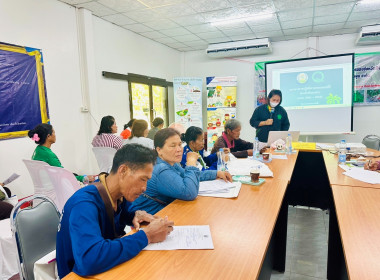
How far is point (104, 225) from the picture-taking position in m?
1.09

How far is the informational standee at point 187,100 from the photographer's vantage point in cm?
639

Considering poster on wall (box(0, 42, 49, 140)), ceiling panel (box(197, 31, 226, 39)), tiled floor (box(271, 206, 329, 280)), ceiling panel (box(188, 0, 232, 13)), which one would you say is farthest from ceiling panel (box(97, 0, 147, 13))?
tiled floor (box(271, 206, 329, 280))

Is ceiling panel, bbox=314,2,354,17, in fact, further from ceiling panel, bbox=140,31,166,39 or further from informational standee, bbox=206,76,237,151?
ceiling panel, bbox=140,31,166,39

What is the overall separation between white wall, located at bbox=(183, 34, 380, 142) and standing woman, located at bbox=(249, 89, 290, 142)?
2469mm

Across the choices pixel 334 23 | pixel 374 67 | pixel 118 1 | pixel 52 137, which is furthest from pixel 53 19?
pixel 374 67

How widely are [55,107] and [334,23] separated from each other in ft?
16.7

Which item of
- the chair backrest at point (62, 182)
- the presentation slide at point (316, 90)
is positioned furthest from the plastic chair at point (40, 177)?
the presentation slide at point (316, 90)

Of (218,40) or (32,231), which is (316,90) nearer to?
(218,40)

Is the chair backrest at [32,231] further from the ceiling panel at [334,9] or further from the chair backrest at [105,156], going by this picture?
the ceiling panel at [334,9]

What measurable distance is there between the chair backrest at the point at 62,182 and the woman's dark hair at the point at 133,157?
1.33 m

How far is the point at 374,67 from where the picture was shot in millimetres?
5375

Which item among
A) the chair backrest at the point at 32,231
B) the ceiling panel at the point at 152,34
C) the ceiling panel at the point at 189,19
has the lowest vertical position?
the chair backrest at the point at 32,231

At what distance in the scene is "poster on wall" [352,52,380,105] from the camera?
5.38 m

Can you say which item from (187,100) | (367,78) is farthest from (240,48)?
(367,78)
